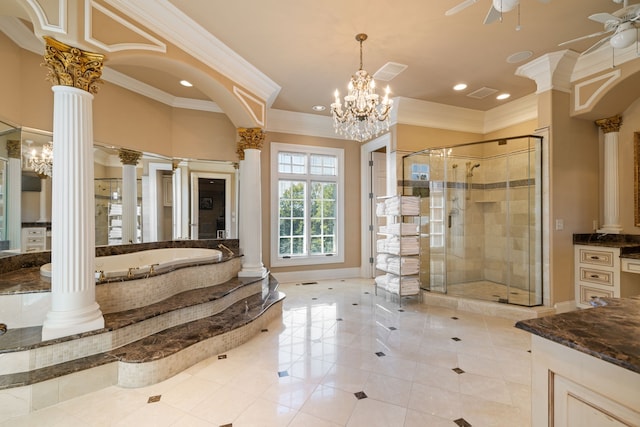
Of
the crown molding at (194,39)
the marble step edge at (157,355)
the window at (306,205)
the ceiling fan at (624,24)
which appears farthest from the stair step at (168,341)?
the ceiling fan at (624,24)

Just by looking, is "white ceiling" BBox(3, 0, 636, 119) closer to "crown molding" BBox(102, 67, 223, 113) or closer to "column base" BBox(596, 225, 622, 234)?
"crown molding" BBox(102, 67, 223, 113)

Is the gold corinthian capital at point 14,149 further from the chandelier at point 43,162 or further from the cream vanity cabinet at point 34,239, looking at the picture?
the cream vanity cabinet at point 34,239

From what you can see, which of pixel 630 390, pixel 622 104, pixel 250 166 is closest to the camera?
pixel 630 390

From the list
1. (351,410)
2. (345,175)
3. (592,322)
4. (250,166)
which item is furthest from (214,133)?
(592,322)

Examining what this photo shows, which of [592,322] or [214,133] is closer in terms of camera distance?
[592,322]

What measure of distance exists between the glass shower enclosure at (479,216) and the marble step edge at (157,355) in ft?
10.1

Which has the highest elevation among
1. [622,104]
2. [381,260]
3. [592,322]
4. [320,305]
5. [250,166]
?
[622,104]

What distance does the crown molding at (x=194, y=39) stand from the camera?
2521 millimetres

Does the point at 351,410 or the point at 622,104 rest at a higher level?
the point at 622,104

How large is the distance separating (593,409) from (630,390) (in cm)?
15

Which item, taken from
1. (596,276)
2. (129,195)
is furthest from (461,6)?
(129,195)

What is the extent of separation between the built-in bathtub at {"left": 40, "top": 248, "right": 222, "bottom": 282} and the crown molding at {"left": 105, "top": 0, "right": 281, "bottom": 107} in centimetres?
236

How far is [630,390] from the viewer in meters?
0.85

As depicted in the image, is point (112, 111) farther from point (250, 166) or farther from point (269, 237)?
point (269, 237)
